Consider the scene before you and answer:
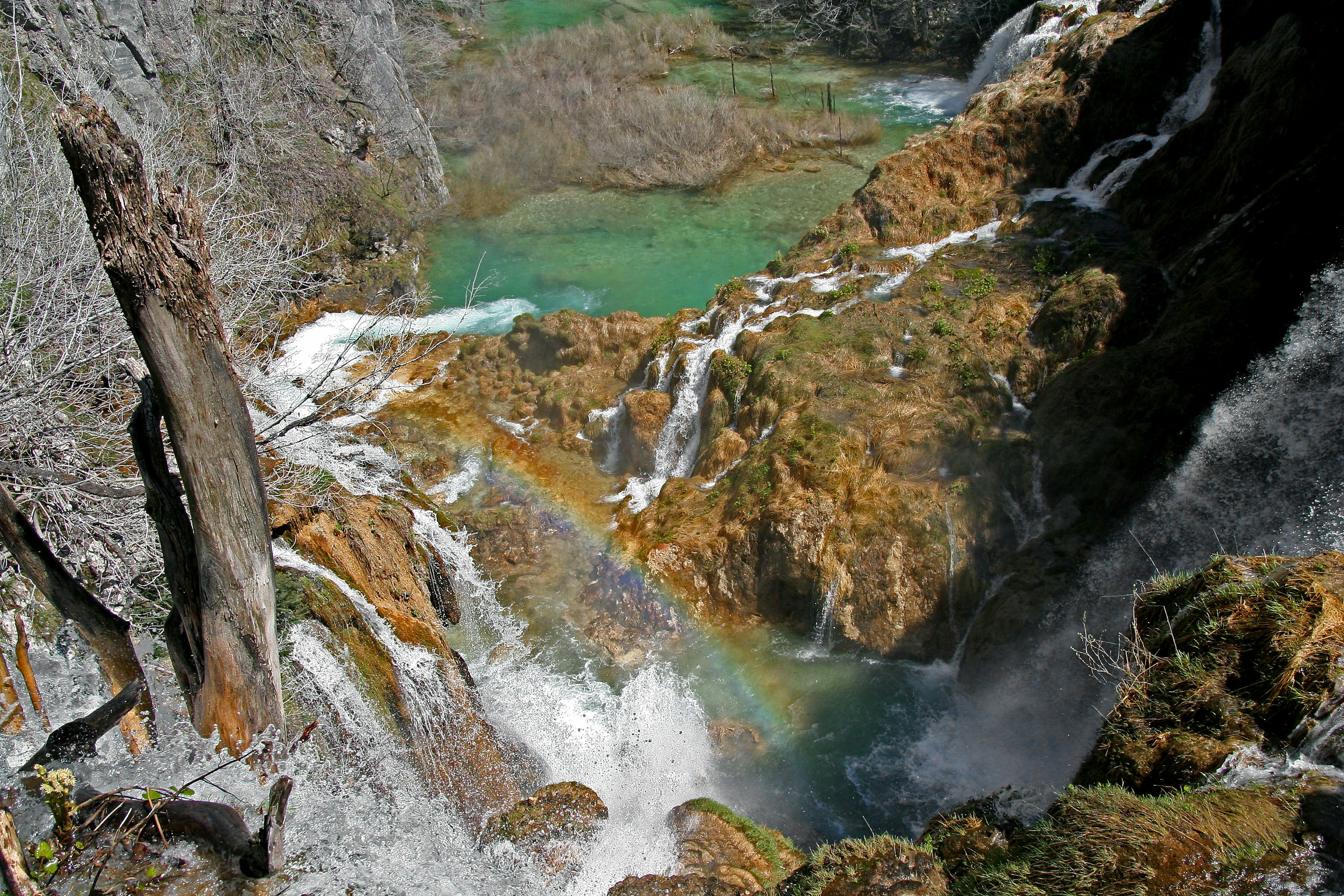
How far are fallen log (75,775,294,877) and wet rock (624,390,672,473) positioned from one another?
8.27 m

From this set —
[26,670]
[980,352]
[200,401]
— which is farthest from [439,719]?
[980,352]

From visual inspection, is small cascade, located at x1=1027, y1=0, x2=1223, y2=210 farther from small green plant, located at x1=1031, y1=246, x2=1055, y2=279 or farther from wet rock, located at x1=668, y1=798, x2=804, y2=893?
wet rock, located at x1=668, y1=798, x2=804, y2=893

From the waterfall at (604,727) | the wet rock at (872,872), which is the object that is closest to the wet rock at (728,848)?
the waterfall at (604,727)

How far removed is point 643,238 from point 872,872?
17241 mm

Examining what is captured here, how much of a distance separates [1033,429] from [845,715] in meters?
4.34

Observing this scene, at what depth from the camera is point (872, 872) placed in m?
5.07

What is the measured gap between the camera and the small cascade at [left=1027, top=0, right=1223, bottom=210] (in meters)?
13.1

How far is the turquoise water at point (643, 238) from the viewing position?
1817cm

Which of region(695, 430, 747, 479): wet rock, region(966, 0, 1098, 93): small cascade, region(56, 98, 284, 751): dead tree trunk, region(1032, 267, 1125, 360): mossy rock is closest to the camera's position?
region(56, 98, 284, 751): dead tree trunk

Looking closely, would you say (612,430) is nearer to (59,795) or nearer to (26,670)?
(26,670)

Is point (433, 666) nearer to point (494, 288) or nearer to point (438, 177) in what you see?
→ point (494, 288)

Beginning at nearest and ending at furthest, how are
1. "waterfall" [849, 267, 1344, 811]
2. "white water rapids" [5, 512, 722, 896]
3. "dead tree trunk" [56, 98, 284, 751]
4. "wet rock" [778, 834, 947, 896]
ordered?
"dead tree trunk" [56, 98, 284, 751]
"wet rock" [778, 834, 947, 896]
"white water rapids" [5, 512, 722, 896]
"waterfall" [849, 267, 1344, 811]

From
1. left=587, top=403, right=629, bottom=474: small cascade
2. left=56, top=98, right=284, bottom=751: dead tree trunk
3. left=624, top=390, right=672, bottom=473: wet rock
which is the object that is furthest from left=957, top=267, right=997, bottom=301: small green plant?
left=56, top=98, right=284, bottom=751: dead tree trunk

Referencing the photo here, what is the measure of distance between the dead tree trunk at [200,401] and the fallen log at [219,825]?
48 centimetres
